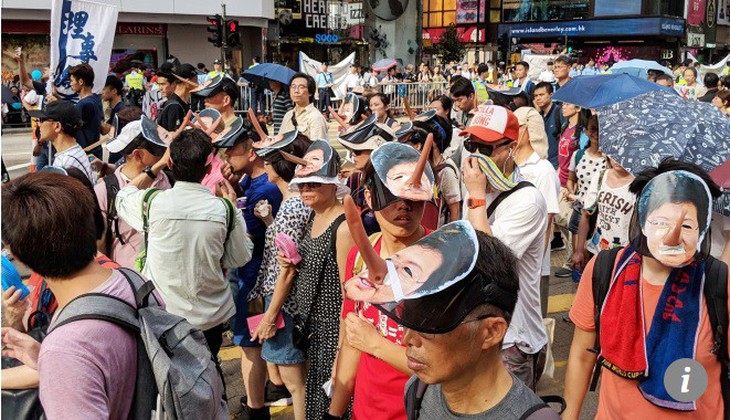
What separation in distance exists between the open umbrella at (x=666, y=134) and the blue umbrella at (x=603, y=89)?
1159 millimetres

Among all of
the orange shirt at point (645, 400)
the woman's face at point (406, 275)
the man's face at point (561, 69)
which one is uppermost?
the man's face at point (561, 69)

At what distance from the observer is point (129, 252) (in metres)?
4.35

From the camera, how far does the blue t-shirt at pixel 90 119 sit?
7.17 meters

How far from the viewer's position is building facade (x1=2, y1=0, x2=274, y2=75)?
29.0 metres

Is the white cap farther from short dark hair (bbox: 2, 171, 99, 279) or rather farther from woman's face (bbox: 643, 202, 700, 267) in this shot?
woman's face (bbox: 643, 202, 700, 267)

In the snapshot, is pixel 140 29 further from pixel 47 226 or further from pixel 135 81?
pixel 47 226

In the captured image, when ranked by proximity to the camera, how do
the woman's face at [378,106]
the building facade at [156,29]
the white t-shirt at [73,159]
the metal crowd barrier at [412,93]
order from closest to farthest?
the white t-shirt at [73,159] → the woman's face at [378,106] → the metal crowd barrier at [412,93] → the building facade at [156,29]

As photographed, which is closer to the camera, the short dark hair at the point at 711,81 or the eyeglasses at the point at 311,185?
the eyeglasses at the point at 311,185

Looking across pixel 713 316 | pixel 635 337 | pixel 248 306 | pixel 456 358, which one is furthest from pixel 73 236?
pixel 248 306

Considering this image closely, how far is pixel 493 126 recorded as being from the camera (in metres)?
3.84

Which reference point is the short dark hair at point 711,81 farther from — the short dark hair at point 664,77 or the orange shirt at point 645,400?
the orange shirt at point 645,400

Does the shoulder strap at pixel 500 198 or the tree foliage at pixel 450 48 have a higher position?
the tree foliage at pixel 450 48

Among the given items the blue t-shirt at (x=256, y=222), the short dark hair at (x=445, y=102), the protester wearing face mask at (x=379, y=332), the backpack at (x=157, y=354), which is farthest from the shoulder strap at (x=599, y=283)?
the short dark hair at (x=445, y=102)

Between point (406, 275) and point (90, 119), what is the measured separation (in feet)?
21.0
